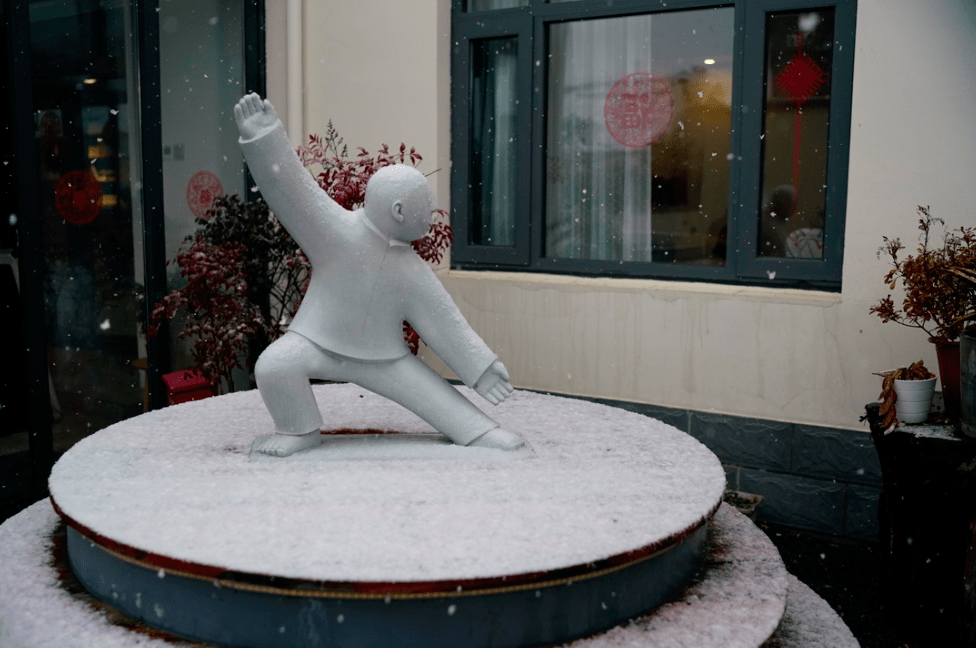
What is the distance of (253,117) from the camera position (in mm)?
2092

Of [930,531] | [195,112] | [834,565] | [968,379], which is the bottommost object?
[834,565]

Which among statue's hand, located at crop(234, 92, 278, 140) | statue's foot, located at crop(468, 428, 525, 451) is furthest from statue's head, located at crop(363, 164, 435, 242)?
statue's foot, located at crop(468, 428, 525, 451)

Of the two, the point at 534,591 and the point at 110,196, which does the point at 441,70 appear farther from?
the point at 534,591

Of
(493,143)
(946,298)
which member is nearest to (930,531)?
(946,298)

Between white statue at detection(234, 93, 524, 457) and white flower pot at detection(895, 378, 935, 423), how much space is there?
1506mm

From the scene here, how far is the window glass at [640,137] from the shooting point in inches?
160

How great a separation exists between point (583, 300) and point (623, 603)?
2569mm

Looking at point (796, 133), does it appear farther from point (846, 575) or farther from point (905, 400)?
point (846, 575)

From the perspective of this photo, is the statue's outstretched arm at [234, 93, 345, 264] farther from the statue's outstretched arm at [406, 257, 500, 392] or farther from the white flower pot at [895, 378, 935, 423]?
the white flower pot at [895, 378, 935, 423]

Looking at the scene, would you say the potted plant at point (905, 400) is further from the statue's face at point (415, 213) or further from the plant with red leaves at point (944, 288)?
the statue's face at point (415, 213)

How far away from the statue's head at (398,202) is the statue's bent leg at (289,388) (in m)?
0.36

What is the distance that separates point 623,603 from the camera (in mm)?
1732

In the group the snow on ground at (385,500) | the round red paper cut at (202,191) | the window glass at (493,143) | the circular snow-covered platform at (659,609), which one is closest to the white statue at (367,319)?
the snow on ground at (385,500)

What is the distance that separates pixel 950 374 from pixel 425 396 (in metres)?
1.86
